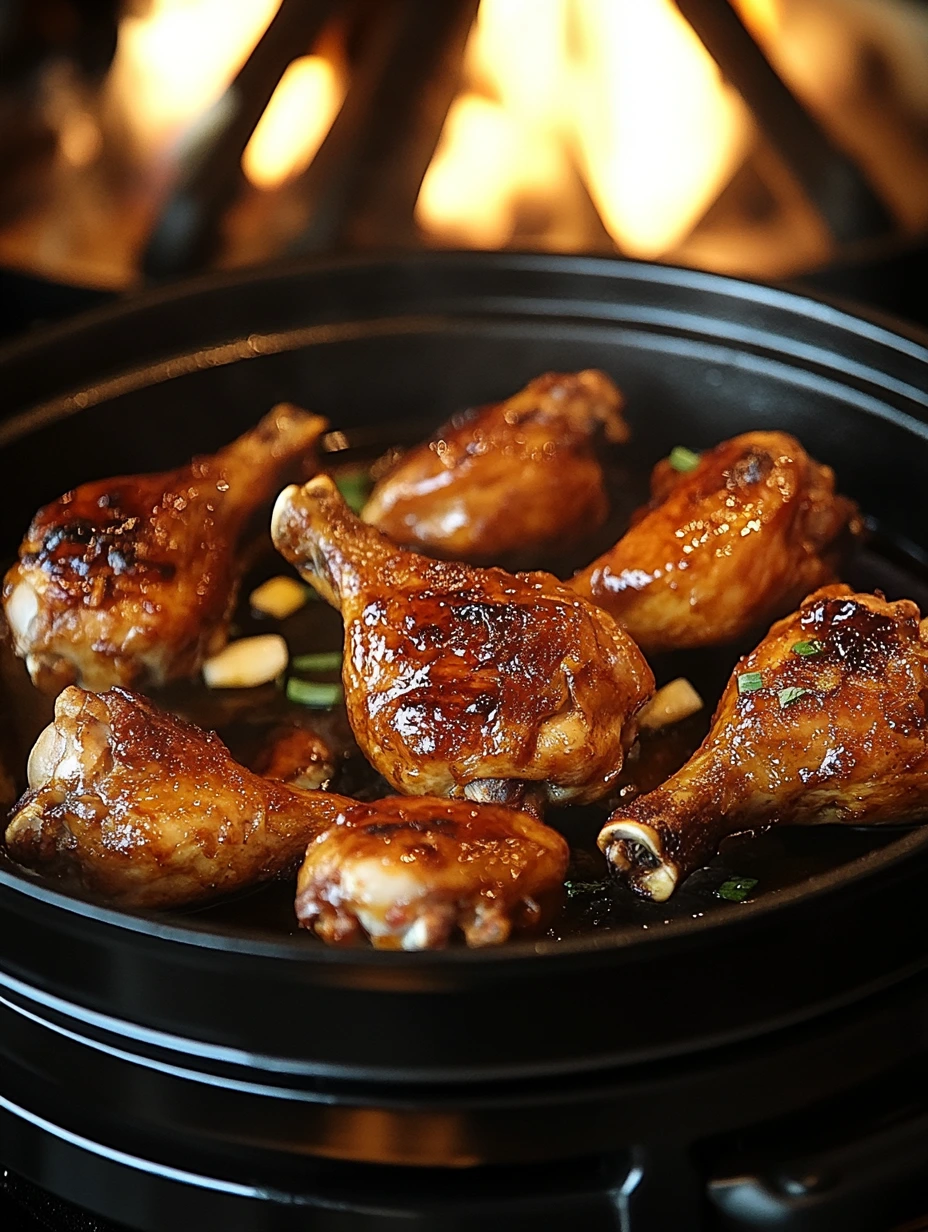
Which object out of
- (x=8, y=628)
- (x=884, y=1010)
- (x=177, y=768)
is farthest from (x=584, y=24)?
(x=884, y=1010)

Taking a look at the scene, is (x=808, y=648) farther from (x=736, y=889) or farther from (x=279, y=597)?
(x=279, y=597)

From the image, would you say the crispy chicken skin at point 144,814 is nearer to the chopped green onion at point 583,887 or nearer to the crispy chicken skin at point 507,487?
the chopped green onion at point 583,887

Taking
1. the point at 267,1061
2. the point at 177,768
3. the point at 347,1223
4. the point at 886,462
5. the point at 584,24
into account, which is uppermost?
the point at 584,24

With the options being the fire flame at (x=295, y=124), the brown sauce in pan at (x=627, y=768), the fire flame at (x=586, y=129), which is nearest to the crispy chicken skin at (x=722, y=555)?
the brown sauce in pan at (x=627, y=768)

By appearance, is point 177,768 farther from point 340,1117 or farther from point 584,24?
point 584,24

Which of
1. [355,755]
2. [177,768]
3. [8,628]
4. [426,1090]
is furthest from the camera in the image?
[8,628]
